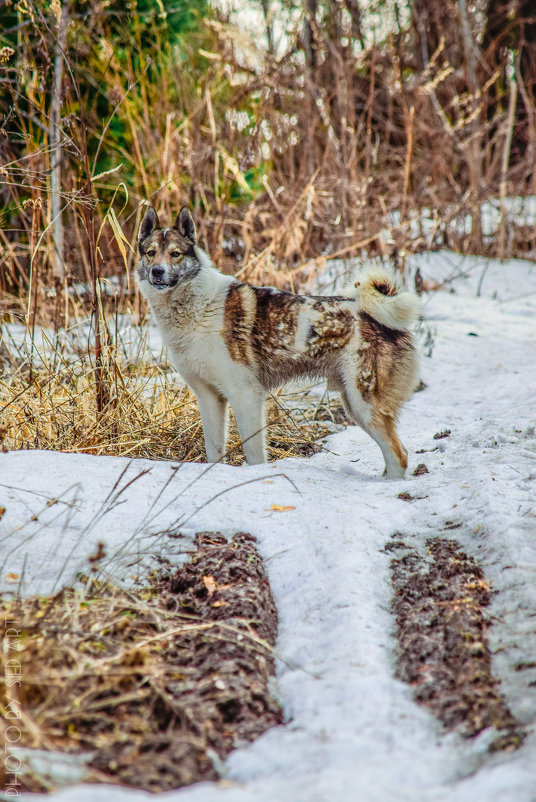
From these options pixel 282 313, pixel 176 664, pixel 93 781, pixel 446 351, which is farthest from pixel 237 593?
pixel 446 351

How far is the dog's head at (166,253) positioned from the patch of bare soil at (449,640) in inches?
84.7

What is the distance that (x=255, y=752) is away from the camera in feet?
5.39

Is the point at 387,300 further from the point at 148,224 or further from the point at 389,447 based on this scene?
the point at 148,224

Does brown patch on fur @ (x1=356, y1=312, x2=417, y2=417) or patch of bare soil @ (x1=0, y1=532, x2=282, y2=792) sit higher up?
brown patch on fur @ (x1=356, y1=312, x2=417, y2=417)

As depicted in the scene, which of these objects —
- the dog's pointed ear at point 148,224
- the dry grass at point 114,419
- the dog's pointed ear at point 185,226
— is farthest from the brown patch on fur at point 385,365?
the dog's pointed ear at point 148,224

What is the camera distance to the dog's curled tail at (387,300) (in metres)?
3.86

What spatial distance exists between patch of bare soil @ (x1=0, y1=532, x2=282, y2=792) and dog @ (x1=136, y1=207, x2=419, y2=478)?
1.71m

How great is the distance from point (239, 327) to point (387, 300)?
0.86m

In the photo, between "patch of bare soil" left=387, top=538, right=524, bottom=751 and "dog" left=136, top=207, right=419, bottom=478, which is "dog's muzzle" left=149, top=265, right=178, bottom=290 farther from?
"patch of bare soil" left=387, top=538, right=524, bottom=751

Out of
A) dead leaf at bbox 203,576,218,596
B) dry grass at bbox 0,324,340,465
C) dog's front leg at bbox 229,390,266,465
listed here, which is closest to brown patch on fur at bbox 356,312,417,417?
dog's front leg at bbox 229,390,266,465

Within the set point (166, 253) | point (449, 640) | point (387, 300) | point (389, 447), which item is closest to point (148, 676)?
point (449, 640)

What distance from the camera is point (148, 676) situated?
1.81 m

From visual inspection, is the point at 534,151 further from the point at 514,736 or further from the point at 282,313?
the point at 514,736

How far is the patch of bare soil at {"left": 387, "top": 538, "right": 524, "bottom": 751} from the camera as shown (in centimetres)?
172
